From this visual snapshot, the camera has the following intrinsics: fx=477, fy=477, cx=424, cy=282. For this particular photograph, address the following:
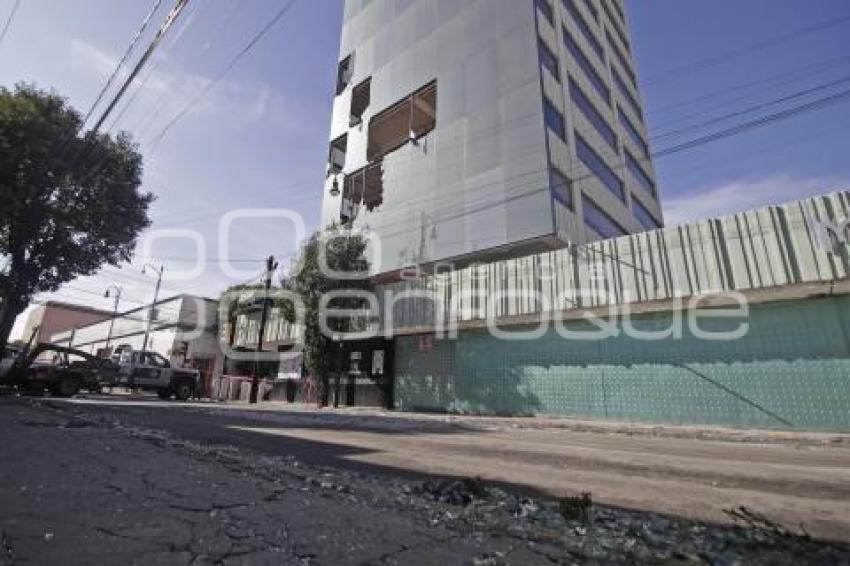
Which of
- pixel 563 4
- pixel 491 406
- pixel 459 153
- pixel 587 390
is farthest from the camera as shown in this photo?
pixel 563 4

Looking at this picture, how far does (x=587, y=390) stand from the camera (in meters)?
14.6

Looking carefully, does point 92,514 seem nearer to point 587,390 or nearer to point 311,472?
point 311,472

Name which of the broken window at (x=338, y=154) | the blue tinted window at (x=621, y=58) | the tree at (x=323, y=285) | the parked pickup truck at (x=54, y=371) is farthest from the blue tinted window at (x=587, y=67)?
the parked pickup truck at (x=54, y=371)

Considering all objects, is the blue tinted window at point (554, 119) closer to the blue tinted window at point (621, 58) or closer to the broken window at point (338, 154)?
the broken window at point (338, 154)

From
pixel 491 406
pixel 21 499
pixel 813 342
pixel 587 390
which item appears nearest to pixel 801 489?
pixel 21 499

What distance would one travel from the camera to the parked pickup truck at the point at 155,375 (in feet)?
74.1

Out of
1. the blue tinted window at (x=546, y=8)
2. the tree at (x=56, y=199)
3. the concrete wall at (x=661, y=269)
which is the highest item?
the blue tinted window at (x=546, y=8)

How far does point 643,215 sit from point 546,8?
17.0 metres

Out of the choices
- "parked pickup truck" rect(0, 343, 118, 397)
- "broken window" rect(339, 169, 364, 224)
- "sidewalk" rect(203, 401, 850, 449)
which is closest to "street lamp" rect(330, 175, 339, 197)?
"broken window" rect(339, 169, 364, 224)

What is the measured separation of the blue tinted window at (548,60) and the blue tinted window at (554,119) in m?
2.27

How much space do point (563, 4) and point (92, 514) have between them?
113ft

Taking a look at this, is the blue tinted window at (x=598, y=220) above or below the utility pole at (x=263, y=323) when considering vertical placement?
above

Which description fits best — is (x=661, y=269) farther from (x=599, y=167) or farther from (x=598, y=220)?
(x=599, y=167)

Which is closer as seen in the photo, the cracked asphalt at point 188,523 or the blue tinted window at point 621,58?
the cracked asphalt at point 188,523
